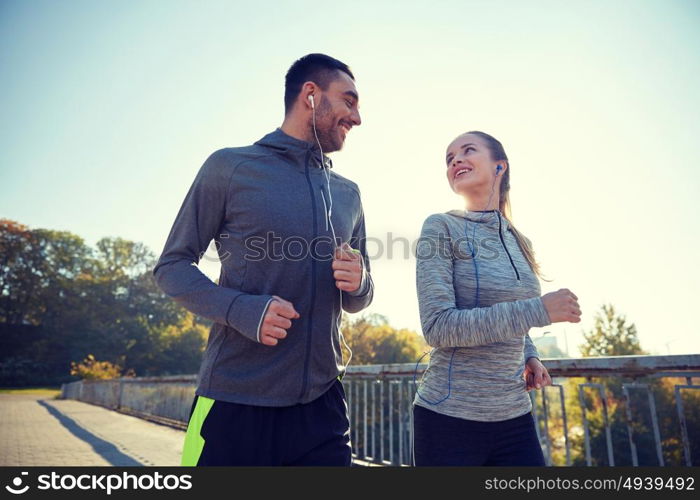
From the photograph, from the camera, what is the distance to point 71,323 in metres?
55.8

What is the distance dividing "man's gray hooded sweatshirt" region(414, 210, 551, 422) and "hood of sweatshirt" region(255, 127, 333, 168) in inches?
26.0

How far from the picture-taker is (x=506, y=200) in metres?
2.58

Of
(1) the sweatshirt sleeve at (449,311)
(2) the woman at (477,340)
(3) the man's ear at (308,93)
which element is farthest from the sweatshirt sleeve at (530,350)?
(3) the man's ear at (308,93)

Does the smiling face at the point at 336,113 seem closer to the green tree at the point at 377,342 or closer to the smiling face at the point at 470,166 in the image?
the smiling face at the point at 470,166

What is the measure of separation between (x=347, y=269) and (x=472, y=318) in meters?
0.54

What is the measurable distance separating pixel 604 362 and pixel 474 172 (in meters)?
1.96

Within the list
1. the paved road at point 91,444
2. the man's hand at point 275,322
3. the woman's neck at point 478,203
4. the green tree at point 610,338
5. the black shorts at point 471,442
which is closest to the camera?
the man's hand at point 275,322

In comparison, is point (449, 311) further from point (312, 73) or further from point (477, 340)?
point (312, 73)

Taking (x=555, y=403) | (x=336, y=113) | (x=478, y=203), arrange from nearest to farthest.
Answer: (x=336, y=113)
(x=478, y=203)
(x=555, y=403)

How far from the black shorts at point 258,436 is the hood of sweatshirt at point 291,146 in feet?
3.69

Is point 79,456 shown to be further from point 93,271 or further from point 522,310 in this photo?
point 93,271

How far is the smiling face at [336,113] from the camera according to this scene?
215 cm

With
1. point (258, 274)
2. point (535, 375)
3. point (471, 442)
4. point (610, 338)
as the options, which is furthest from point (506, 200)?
point (610, 338)

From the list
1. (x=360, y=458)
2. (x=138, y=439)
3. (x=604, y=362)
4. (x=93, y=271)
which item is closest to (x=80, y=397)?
(x=138, y=439)
